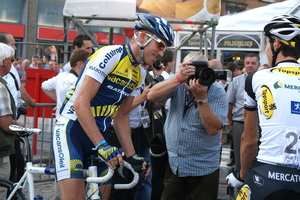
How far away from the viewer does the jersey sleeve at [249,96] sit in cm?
293

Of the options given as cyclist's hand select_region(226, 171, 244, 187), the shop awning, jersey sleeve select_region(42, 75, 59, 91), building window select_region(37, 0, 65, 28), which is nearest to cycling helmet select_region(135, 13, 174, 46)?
cyclist's hand select_region(226, 171, 244, 187)

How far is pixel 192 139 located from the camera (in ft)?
13.4

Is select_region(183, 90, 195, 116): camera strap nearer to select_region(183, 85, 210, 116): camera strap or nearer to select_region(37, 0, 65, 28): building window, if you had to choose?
select_region(183, 85, 210, 116): camera strap

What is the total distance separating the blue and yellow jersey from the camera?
329 centimetres

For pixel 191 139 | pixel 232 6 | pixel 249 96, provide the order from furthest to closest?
1. pixel 232 6
2. pixel 191 139
3. pixel 249 96

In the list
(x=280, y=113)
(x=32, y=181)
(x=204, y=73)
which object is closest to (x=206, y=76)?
(x=204, y=73)

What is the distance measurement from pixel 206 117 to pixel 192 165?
18.1 inches

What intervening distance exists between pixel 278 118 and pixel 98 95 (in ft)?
4.27

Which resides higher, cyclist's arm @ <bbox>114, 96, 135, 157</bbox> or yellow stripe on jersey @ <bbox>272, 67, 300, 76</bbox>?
yellow stripe on jersey @ <bbox>272, 67, 300, 76</bbox>

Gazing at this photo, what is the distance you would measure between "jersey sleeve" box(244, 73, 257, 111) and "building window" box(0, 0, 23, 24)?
22798 millimetres

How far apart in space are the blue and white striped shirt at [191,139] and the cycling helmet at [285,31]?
128 cm

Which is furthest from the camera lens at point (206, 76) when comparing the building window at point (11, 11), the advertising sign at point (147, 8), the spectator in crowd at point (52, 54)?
the building window at point (11, 11)

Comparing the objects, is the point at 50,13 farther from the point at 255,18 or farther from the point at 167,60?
the point at 167,60

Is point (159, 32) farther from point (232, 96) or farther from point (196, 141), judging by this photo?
point (232, 96)
